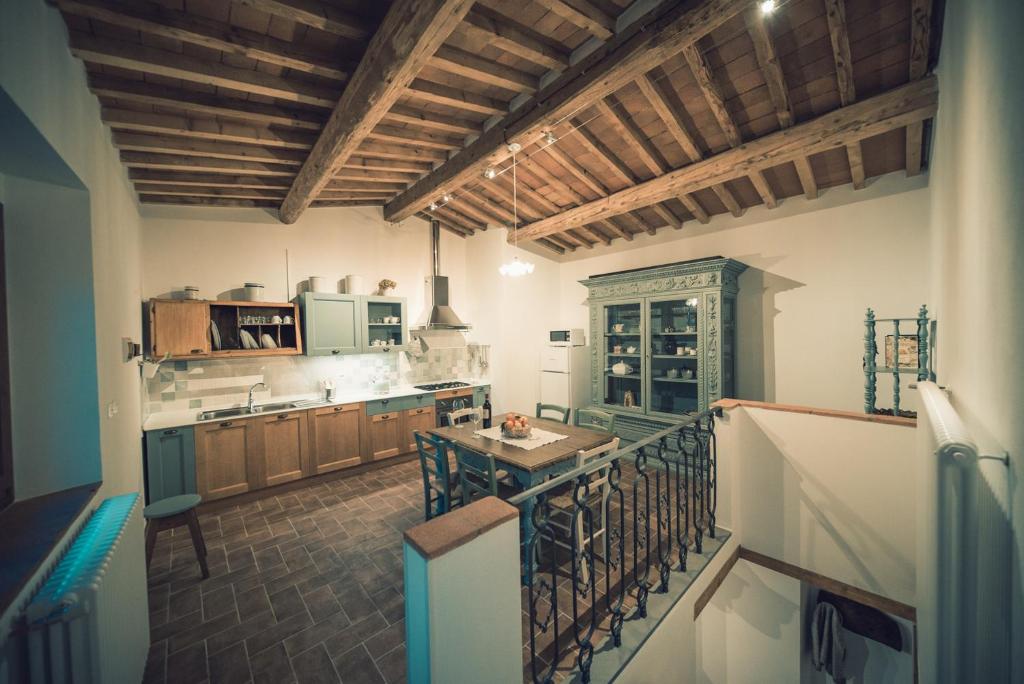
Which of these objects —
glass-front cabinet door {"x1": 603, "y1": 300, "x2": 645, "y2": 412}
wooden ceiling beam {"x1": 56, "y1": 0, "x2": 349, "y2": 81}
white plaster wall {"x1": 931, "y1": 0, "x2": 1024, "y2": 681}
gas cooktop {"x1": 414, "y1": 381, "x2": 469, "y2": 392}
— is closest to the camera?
white plaster wall {"x1": 931, "y1": 0, "x2": 1024, "y2": 681}

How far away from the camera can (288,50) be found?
2.25 meters

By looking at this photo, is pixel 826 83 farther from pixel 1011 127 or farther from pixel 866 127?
pixel 1011 127

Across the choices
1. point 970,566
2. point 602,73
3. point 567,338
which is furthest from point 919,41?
point 567,338

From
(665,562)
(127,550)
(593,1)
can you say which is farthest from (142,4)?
(665,562)

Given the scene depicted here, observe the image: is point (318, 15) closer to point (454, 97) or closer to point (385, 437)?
point (454, 97)

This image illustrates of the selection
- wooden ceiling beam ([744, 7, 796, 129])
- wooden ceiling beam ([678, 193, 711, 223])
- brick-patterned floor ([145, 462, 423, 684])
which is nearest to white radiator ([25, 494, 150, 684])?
brick-patterned floor ([145, 462, 423, 684])

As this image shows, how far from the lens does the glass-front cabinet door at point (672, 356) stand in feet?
15.2

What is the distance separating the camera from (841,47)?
2.35 metres

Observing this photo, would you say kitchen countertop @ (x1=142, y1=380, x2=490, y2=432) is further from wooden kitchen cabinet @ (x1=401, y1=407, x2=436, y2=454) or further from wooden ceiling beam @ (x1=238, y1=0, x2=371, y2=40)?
wooden ceiling beam @ (x1=238, y1=0, x2=371, y2=40)

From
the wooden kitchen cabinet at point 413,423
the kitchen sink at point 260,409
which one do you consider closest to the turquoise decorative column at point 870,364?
the wooden kitchen cabinet at point 413,423

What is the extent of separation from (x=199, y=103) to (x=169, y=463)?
3007 millimetres

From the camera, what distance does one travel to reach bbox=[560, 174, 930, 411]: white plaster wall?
3.58m

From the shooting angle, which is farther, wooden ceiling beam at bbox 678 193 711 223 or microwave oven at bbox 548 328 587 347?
microwave oven at bbox 548 328 587 347

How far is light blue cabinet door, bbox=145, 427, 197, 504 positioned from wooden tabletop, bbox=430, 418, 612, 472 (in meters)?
2.29
